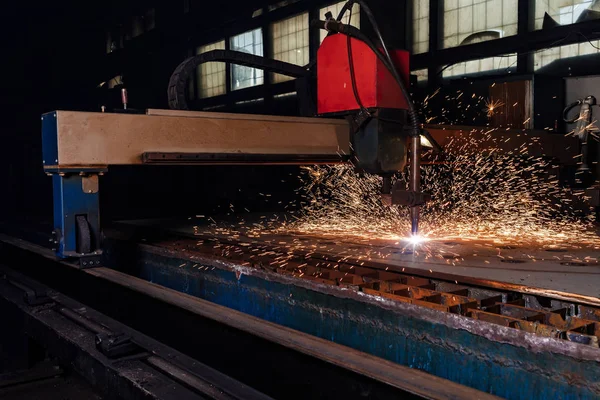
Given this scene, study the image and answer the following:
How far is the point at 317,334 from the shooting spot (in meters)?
2.06

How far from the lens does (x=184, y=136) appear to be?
2453 millimetres

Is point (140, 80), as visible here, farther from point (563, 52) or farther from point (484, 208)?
point (484, 208)

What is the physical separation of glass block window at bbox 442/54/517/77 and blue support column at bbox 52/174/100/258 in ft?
16.2

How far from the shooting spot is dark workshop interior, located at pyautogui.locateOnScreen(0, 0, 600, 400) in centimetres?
161

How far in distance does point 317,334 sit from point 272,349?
0.31m

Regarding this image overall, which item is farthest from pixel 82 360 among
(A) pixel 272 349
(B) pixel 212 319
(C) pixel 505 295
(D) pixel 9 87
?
(D) pixel 9 87

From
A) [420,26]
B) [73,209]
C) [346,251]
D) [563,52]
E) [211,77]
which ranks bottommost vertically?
[346,251]

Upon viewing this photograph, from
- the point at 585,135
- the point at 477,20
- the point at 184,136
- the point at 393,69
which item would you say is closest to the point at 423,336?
the point at 393,69

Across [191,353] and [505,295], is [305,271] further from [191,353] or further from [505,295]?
[505,295]

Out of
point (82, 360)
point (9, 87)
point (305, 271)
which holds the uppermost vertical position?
point (9, 87)

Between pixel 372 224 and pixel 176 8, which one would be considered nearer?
pixel 372 224

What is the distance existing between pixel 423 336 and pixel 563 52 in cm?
480

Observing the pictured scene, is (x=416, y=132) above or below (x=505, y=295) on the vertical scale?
above

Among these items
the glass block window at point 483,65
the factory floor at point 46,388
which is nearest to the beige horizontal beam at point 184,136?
the factory floor at point 46,388
